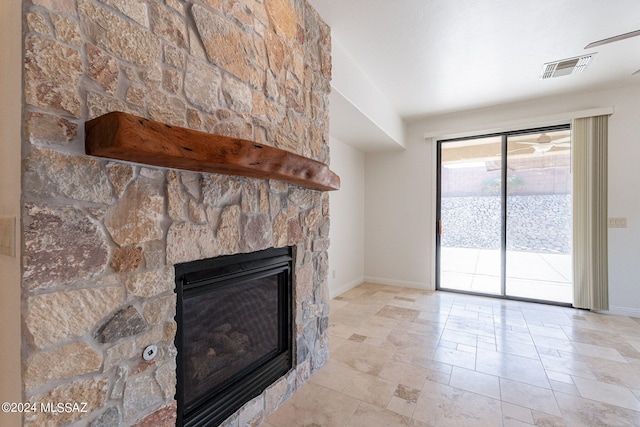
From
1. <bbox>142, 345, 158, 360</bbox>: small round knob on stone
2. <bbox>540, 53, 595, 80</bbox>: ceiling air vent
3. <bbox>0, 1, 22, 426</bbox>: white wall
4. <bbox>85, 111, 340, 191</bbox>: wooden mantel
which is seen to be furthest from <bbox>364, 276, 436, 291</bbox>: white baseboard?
<bbox>0, 1, 22, 426</bbox>: white wall

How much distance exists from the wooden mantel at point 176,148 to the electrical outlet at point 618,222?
4102 mm

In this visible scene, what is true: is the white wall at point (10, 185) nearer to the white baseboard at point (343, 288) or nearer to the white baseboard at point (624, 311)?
the white baseboard at point (343, 288)

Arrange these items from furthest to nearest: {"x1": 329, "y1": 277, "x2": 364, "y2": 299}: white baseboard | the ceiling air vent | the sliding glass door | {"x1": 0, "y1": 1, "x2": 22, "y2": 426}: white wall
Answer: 1. {"x1": 329, "y1": 277, "x2": 364, "y2": 299}: white baseboard
2. the sliding glass door
3. the ceiling air vent
4. {"x1": 0, "y1": 1, "x2": 22, "y2": 426}: white wall

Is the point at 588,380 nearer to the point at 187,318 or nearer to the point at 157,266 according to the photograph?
the point at 187,318

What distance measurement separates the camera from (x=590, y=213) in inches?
135

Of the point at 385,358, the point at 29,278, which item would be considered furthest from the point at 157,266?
the point at 385,358

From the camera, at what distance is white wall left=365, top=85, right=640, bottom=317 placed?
328cm

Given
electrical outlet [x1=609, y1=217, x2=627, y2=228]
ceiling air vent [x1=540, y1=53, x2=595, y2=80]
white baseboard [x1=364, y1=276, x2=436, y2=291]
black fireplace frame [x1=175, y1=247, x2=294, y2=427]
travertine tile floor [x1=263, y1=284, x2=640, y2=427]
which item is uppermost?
ceiling air vent [x1=540, y1=53, x2=595, y2=80]

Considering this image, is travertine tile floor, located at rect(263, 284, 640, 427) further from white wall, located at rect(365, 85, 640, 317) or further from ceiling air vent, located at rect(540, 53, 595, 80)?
ceiling air vent, located at rect(540, 53, 595, 80)

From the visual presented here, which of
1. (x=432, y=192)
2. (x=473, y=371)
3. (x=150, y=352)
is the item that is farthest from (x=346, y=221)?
(x=150, y=352)

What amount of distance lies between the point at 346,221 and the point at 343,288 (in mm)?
→ 1023

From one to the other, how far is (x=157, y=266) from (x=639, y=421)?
9.17 feet

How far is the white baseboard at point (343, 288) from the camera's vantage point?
3998 millimetres

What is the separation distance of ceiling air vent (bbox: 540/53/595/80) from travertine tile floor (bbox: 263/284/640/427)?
2.72 meters
